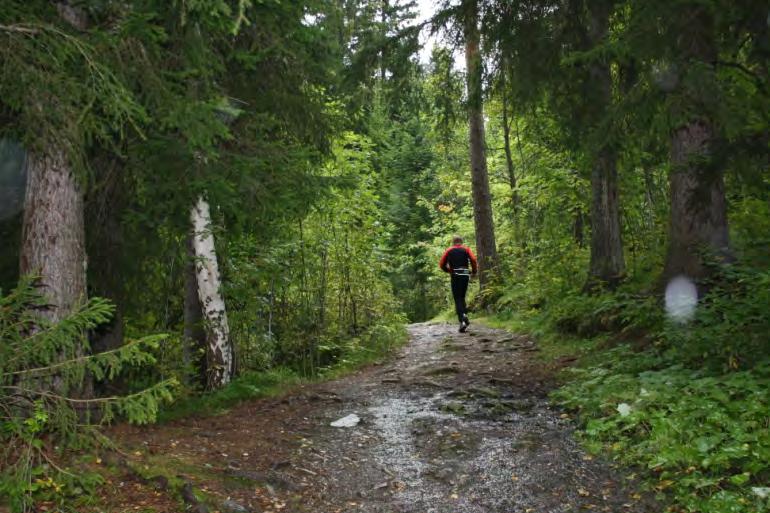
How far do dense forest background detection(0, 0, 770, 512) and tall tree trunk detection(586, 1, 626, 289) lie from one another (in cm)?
4

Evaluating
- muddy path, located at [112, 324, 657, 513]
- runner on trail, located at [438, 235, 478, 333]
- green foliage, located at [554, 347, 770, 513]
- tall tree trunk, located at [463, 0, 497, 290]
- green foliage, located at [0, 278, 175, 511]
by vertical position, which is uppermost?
tall tree trunk, located at [463, 0, 497, 290]

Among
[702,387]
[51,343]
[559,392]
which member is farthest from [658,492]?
[51,343]

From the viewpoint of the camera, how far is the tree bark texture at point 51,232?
4812 mm

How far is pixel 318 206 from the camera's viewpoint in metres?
7.91

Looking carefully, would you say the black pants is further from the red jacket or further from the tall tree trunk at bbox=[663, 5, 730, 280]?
the tall tree trunk at bbox=[663, 5, 730, 280]

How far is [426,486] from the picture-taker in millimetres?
5125

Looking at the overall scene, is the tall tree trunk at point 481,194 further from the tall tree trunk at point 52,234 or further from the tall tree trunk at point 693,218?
the tall tree trunk at point 52,234

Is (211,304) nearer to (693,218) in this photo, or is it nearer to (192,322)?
(192,322)

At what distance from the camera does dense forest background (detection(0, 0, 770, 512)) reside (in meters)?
4.40

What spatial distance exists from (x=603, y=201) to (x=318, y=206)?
588 centimetres

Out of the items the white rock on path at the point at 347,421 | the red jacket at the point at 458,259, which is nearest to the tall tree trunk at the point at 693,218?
the white rock on path at the point at 347,421

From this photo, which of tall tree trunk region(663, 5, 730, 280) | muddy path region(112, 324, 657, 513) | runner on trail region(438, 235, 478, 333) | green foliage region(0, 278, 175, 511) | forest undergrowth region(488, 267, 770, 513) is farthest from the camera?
runner on trail region(438, 235, 478, 333)

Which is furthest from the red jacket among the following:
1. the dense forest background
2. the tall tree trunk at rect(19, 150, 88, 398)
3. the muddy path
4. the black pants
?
the tall tree trunk at rect(19, 150, 88, 398)

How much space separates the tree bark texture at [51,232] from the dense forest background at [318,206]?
0.06ft
